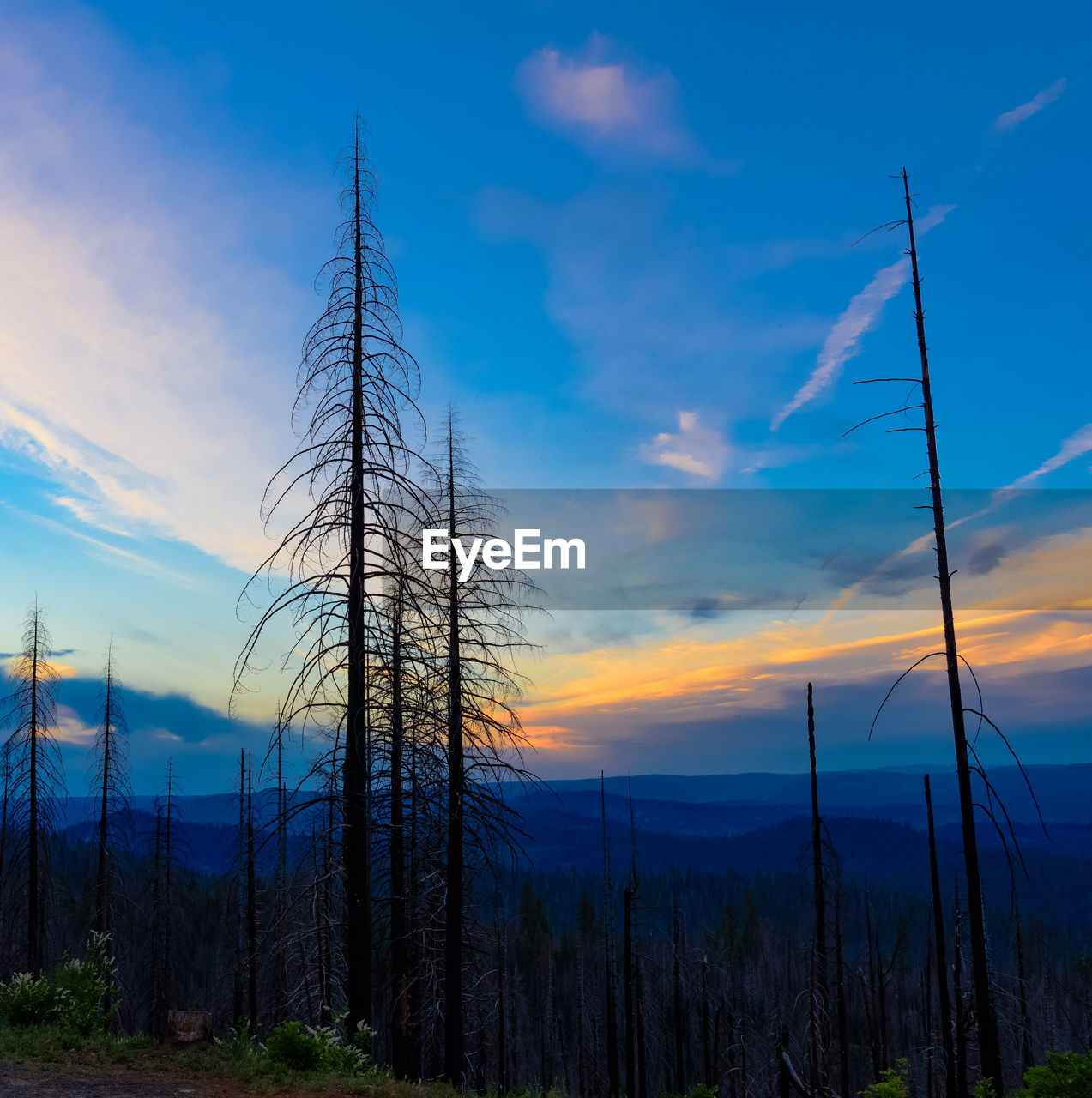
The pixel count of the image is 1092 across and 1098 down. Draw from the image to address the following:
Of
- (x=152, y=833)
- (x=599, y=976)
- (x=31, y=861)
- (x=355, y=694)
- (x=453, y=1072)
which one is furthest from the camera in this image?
(x=599, y=976)

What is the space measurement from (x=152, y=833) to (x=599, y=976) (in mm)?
73458

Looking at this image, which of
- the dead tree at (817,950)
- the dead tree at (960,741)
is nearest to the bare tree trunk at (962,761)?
the dead tree at (960,741)

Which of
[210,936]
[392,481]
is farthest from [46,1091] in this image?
[210,936]

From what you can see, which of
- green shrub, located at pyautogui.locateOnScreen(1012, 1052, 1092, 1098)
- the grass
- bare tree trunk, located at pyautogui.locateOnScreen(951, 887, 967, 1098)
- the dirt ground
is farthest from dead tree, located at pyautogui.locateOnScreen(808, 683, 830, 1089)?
the dirt ground

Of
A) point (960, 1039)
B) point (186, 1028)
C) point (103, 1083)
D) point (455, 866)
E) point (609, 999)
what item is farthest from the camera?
point (609, 999)

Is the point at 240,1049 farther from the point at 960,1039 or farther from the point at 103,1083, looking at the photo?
the point at 960,1039

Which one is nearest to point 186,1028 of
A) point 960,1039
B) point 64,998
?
point 64,998

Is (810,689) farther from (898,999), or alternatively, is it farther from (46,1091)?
(898,999)

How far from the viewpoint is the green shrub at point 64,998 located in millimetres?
11938

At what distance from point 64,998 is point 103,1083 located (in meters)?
3.57

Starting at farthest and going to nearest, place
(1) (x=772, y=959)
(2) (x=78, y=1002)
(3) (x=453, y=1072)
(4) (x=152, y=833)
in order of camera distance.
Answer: (1) (x=772, y=959), (4) (x=152, y=833), (3) (x=453, y=1072), (2) (x=78, y=1002)

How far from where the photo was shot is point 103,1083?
371 inches

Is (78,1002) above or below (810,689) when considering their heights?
below

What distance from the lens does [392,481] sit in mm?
14477
